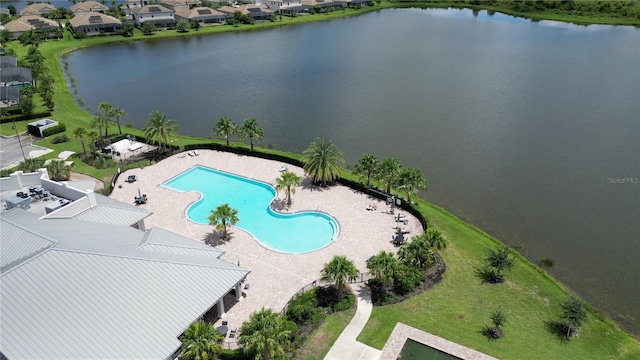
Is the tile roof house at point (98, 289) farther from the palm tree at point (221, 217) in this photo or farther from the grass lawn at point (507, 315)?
the grass lawn at point (507, 315)

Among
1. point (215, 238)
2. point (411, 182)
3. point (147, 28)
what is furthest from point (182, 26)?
point (411, 182)

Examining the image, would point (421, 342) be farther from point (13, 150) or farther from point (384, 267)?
point (13, 150)

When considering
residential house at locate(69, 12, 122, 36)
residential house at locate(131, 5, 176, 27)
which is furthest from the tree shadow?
residential house at locate(131, 5, 176, 27)

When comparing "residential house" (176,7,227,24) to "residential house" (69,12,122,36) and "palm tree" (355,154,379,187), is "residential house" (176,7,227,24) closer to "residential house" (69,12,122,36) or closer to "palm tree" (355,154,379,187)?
"residential house" (69,12,122,36)

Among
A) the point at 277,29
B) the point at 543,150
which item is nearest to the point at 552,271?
the point at 543,150

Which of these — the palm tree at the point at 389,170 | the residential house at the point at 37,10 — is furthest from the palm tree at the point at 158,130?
the residential house at the point at 37,10
